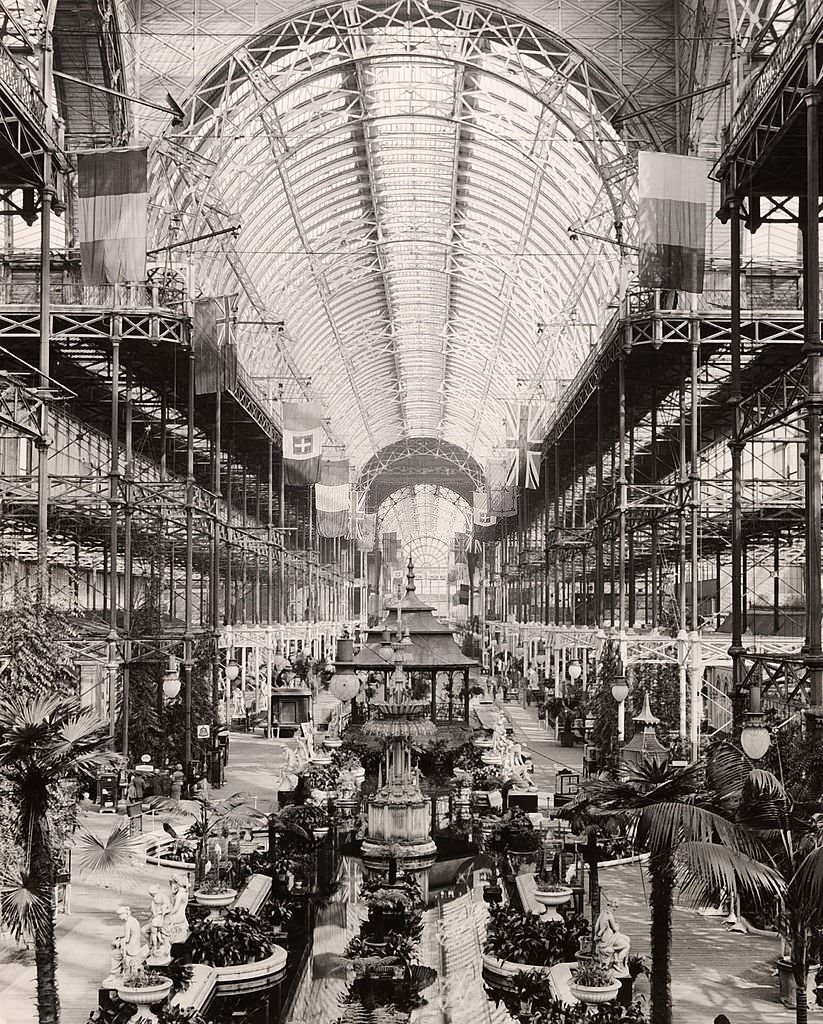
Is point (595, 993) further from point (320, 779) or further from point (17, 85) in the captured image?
point (320, 779)

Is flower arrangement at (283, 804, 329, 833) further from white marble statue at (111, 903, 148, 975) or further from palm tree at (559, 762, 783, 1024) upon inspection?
palm tree at (559, 762, 783, 1024)

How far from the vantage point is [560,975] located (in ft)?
53.3

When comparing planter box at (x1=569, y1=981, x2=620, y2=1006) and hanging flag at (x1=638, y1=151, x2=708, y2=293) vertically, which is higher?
hanging flag at (x1=638, y1=151, x2=708, y2=293)

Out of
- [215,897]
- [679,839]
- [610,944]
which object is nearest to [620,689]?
[215,897]

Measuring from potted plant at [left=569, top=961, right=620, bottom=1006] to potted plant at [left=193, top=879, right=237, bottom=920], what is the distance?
6.59 metres

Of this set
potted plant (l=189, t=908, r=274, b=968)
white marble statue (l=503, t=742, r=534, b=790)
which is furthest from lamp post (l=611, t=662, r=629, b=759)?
potted plant (l=189, t=908, r=274, b=968)

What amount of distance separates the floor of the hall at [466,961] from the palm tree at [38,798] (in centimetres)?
318

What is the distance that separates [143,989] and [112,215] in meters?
17.5

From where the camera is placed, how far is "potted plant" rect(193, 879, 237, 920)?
64.7 ft

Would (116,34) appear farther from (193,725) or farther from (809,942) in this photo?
(809,942)

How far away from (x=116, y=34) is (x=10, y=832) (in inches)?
1191

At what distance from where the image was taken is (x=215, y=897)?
64.7 ft

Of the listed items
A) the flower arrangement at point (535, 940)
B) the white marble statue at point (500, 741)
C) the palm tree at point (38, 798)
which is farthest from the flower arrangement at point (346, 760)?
the palm tree at point (38, 798)

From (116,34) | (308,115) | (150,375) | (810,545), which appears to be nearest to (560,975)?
(810,545)
